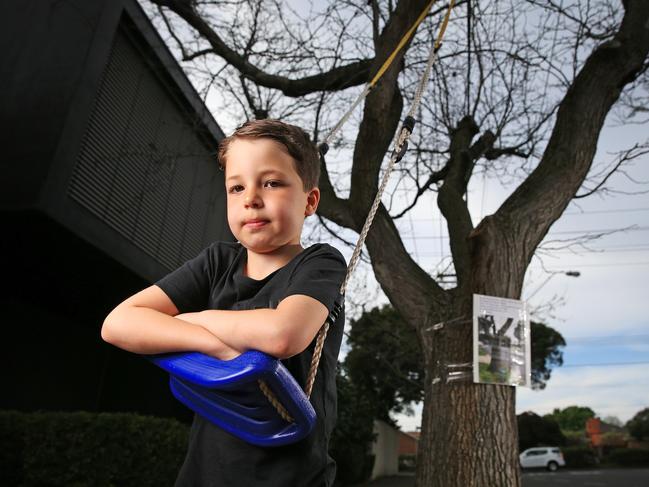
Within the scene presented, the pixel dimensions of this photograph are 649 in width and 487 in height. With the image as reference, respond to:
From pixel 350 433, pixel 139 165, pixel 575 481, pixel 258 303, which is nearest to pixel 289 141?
pixel 258 303

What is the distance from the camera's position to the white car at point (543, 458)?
2464 centimetres

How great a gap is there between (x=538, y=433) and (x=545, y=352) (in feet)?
16.6

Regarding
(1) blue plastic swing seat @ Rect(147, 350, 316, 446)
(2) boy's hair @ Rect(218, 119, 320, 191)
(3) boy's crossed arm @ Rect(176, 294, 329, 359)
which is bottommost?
(1) blue plastic swing seat @ Rect(147, 350, 316, 446)

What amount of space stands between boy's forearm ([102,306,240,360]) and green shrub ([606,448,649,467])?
33392 mm

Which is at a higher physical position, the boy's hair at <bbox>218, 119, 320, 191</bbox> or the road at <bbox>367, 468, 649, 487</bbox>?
the boy's hair at <bbox>218, 119, 320, 191</bbox>

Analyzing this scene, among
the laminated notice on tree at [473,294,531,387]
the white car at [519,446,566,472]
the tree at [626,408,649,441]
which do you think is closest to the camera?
the laminated notice on tree at [473,294,531,387]

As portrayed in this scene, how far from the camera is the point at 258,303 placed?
3.49 feet

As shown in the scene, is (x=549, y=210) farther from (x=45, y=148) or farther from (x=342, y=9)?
(x=45, y=148)

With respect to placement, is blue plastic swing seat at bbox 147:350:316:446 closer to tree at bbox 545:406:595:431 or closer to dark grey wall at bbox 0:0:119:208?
dark grey wall at bbox 0:0:119:208

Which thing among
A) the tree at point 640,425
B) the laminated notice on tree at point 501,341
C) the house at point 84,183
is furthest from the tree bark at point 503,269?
the tree at point 640,425

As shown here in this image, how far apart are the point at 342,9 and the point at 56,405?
7.30 metres

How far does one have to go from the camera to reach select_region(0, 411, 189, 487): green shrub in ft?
16.6

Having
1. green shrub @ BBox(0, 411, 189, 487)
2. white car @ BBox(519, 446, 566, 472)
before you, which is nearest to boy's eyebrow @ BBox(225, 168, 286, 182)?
green shrub @ BBox(0, 411, 189, 487)

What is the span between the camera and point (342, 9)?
4473 mm
